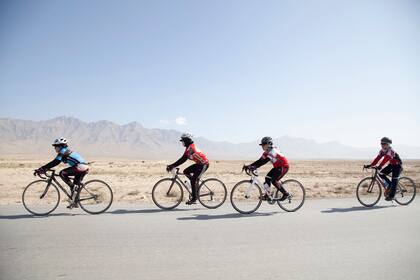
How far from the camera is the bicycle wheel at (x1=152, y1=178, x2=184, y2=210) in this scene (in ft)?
31.0

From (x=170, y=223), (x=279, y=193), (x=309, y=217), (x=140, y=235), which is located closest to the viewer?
(x=140, y=235)

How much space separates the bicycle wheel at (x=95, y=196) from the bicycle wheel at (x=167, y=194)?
4.55 feet

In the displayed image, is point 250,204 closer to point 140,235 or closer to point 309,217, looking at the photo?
point 309,217

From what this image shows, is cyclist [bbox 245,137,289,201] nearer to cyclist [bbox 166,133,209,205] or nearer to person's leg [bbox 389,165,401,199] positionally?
cyclist [bbox 166,133,209,205]

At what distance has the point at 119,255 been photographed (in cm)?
514

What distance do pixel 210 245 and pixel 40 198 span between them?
575 centimetres

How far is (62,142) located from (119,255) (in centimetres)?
493

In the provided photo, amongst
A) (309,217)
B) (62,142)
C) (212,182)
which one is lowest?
(309,217)

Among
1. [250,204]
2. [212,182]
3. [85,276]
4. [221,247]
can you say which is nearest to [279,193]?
[250,204]

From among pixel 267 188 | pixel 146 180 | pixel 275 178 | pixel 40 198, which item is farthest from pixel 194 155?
pixel 146 180

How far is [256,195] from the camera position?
9383mm

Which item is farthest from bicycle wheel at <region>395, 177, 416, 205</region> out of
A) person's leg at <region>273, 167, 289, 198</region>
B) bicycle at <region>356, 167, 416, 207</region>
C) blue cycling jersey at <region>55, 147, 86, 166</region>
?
blue cycling jersey at <region>55, 147, 86, 166</region>

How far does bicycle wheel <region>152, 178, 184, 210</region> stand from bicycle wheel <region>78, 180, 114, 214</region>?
1386mm

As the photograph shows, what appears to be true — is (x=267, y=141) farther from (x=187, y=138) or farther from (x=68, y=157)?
(x=68, y=157)
